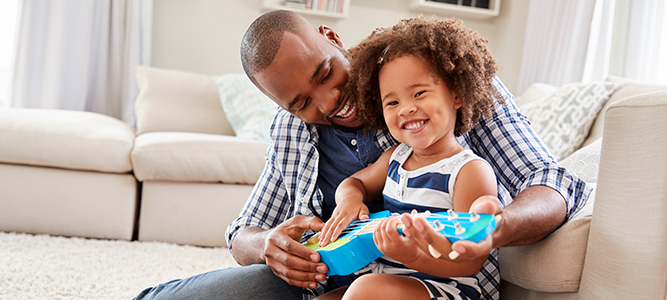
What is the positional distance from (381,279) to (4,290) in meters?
1.40

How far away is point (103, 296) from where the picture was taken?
162cm

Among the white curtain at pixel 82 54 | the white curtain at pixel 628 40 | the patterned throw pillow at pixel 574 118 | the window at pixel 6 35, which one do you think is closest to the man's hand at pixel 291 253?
the patterned throw pillow at pixel 574 118

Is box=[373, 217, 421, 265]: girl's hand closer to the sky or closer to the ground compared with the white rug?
closer to the sky

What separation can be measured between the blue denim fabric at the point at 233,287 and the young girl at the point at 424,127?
5.6 inches

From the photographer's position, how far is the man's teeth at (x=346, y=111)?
1.08 m

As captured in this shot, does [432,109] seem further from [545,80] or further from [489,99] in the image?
[545,80]

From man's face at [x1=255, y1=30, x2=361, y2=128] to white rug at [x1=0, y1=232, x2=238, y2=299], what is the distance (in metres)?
1.01

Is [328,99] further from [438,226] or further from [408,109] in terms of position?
[438,226]

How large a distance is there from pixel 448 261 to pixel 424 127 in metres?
0.25

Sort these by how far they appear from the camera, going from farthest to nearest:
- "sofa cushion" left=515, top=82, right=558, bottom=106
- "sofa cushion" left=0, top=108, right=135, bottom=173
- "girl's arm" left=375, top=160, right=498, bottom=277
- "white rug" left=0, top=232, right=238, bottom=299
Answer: "sofa cushion" left=515, top=82, right=558, bottom=106 → "sofa cushion" left=0, top=108, right=135, bottom=173 → "white rug" left=0, top=232, right=238, bottom=299 → "girl's arm" left=375, top=160, right=498, bottom=277

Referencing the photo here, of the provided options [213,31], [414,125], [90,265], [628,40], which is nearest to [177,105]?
[213,31]

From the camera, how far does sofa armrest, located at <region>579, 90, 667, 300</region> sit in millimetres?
706

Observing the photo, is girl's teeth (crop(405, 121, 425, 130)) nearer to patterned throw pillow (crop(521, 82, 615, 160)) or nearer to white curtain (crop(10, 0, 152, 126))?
patterned throw pillow (crop(521, 82, 615, 160))

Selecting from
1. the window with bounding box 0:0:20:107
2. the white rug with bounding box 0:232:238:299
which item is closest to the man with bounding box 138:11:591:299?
the white rug with bounding box 0:232:238:299
